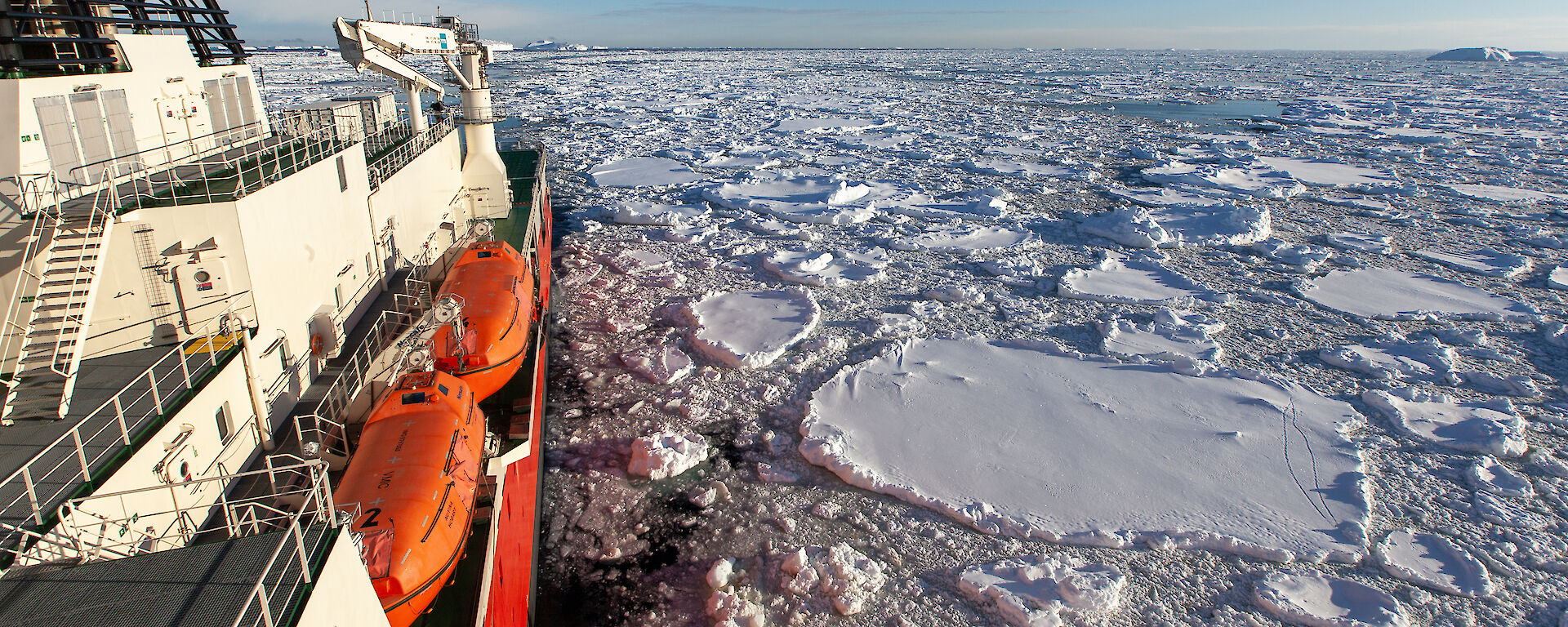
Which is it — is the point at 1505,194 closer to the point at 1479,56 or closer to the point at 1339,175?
the point at 1339,175

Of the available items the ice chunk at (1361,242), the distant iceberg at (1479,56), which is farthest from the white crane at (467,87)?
the distant iceberg at (1479,56)

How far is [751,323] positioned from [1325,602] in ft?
22.0

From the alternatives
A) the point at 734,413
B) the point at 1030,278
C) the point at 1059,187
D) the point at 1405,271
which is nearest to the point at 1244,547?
the point at 734,413

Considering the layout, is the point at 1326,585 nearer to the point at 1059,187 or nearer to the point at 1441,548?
the point at 1441,548

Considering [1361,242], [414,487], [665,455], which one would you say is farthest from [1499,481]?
[414,487]

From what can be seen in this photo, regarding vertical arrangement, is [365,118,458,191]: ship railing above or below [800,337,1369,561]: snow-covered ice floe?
above

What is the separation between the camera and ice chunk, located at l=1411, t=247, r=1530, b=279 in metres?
11.9

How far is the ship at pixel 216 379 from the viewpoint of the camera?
119 inches

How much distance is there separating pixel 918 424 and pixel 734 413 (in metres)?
2.01

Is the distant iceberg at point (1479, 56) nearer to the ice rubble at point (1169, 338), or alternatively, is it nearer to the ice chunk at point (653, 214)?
the ice rubble at point (1169, 338)

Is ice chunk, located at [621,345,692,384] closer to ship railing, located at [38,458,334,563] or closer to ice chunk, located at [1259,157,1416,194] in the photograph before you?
ship railing, located at [38,458,334,563]

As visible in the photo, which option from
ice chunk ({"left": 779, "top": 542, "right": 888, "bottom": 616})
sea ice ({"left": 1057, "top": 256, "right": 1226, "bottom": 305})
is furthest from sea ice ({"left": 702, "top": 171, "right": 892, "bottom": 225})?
ice chunk ({"left": 779, "top": 542, "right": 888, "bottom": 616})

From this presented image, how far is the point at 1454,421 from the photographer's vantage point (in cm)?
751

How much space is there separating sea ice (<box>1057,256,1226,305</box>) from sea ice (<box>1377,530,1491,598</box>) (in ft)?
16.6
